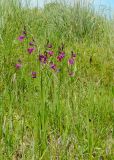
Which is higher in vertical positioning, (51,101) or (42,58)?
(42,58)

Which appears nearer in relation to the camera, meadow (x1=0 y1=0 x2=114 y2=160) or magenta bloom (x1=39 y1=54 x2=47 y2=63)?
meadow (x1=0 y1=0 x2=114 y2=160)

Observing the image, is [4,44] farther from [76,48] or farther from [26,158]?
[26,158]

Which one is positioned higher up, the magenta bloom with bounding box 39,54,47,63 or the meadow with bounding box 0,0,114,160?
the magenta bloom with bounding box 39,54,47,63

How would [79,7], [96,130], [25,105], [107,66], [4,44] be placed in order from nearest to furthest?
1. [96,130]
2. [25,105]
3. [4,44]
4. [107,66]
5. [79,7]

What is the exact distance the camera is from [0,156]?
1.89 metres

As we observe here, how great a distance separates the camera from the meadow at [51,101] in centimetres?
213

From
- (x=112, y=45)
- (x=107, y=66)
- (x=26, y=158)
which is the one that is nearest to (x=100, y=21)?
(x=112, y=45)

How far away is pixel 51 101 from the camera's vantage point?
281cm

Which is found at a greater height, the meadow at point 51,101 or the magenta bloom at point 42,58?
the magenta bloom at point 42,58

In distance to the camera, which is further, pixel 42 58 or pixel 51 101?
pixel 42 58

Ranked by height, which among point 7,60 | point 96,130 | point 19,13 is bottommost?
point 96,130

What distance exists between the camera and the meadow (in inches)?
84.0

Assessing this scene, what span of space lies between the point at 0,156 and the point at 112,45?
3.99 m

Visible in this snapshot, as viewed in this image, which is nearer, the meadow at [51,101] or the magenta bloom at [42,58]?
the meadow at [51,101]
